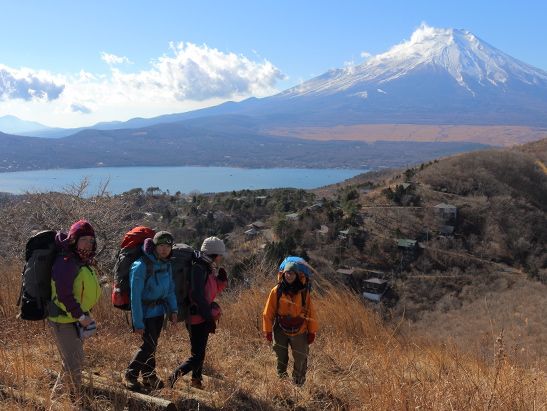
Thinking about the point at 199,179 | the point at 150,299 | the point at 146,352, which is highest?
the point at 150,299

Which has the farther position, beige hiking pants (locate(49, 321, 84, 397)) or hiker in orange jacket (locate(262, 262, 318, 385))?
hiker in orange jacket (locate(262, 262, 318, 385))

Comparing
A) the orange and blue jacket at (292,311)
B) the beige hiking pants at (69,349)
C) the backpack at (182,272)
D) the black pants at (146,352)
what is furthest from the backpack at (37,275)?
the orange and blue jacket at (292,311)

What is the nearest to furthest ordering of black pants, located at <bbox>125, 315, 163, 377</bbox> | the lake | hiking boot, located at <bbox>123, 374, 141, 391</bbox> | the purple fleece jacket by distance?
the purple fleece jacket
hiking boot, located at <bbox>123, 374, 141, 391</bbox>
black pants, located at <bbox>125, 315, 163, 377</bbox>
the lake

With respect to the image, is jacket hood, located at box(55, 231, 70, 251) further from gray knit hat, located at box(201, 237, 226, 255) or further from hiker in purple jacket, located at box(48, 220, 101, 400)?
gray knit hat, located at box(201, 237, 226, 255)

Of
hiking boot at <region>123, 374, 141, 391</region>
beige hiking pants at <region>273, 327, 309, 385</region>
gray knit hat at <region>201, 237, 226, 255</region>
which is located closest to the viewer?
hiking boot at <region>123, 374, 141, 391</region>

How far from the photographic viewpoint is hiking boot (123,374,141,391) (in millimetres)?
2797

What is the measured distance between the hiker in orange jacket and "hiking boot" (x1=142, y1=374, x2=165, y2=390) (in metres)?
0.79

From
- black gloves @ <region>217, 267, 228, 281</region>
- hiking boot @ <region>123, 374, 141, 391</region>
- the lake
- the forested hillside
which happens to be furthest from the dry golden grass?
the lake

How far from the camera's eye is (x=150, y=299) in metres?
2.91

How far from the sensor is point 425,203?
28.8m

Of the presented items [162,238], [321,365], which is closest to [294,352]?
[321,365]

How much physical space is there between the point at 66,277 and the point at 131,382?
0.77 metres

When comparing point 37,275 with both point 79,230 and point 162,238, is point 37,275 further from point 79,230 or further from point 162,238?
point 162,238

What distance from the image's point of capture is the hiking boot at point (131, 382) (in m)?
2.80
